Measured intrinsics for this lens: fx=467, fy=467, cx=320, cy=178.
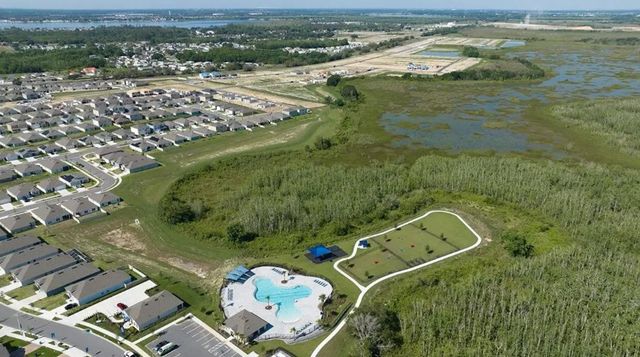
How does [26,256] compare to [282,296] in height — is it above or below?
above

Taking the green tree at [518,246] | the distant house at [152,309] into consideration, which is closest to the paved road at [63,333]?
the distant house at [152,309]

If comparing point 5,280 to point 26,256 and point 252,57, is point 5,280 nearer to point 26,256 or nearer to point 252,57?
point 26,256

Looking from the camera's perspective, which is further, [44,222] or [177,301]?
[44,222]

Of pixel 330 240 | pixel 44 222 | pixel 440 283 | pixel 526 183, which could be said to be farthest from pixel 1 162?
pixel 526 183

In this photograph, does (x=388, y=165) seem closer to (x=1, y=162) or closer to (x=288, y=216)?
(x=288, y=216)

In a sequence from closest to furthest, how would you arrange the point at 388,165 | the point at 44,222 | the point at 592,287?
the point at 592,287 → the point at 44,222 → the point at 388,165

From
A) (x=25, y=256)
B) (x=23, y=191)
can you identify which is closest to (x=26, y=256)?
(x=25, y=256)
